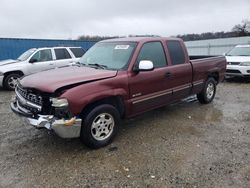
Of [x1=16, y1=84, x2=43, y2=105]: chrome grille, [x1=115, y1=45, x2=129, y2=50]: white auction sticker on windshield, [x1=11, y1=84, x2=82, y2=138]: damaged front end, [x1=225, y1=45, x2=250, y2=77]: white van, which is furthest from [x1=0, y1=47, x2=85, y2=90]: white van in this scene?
[x1=225, y1=45, x2=250, y2=77]: white van

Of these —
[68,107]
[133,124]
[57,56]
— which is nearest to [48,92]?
[68,107]

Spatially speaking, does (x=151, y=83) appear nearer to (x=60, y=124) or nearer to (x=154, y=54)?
(x=154, y=54)

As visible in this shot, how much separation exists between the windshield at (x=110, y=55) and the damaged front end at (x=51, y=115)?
1.36 m

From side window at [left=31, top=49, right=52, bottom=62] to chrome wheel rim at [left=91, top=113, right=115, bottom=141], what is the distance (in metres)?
7.19

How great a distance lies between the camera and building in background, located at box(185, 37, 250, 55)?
22.6 meters

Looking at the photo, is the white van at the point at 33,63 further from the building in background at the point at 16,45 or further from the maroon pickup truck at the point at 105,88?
the maroon pickup truck at the point at 105,88

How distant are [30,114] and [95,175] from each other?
1446 mm

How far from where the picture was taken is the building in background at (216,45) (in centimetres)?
2256

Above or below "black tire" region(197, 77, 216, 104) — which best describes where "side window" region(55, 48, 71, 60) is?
above

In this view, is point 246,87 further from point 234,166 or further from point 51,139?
point 51,139

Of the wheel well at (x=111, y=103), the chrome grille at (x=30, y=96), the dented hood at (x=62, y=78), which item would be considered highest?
the dented hood at (x=62, y=78)

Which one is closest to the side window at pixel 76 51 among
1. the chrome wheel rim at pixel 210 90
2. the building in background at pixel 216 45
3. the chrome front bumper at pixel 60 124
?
the chrome wheel rim at pixel 210 90

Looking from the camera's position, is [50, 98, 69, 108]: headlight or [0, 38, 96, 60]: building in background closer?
[50, 98, 69, 108]: headlight

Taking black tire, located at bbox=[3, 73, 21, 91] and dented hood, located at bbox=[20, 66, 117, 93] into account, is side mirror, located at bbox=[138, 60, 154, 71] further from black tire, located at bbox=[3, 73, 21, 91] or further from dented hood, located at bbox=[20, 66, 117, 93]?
black tire, located at bbox=[3, 73, 21, 91]
